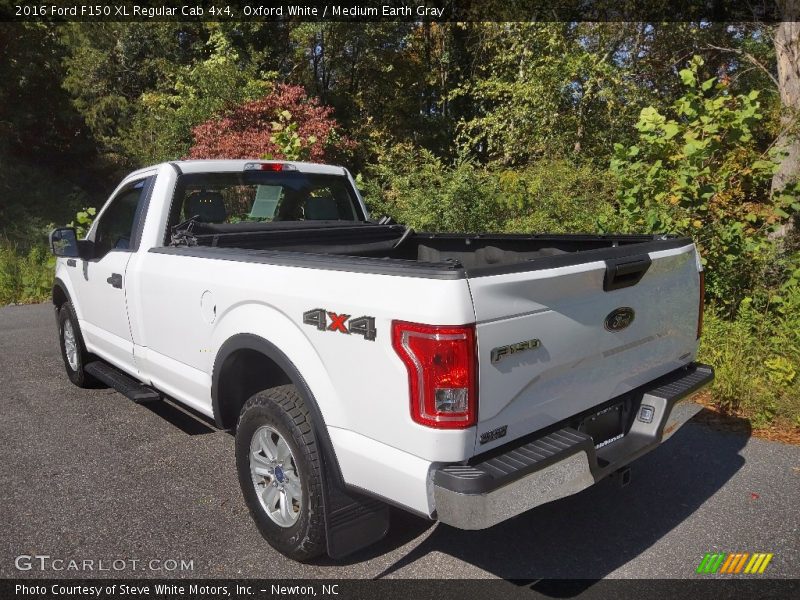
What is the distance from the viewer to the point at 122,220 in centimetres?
479

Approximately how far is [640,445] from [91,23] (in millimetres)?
23906

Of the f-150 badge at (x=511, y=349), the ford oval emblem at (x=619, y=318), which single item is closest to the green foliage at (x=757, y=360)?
the ford oval emblem at (x=619, y=318)

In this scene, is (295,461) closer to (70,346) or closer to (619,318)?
(619,318)

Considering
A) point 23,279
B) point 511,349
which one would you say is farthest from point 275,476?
point 23,279

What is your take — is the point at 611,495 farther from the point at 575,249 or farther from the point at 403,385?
the point at 403,385

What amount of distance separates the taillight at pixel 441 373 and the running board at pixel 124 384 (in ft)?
8.11

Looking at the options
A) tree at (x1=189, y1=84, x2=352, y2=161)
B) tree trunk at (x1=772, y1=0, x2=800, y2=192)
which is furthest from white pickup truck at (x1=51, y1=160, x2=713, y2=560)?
tree at (x1=189, y1=84, x2=352, y2=161)

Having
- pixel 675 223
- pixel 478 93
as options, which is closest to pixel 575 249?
pixel 675 223

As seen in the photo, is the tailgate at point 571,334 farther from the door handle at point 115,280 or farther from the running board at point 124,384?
the door handle at point 115,280

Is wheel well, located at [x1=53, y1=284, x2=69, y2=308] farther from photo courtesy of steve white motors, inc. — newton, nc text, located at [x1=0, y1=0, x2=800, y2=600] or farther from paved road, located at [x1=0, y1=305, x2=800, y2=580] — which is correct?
paved road, located at [x1=0, y1=305, x2=800, y2=580]

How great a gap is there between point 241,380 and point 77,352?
2961 millimetres

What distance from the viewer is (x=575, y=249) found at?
3.89 meters

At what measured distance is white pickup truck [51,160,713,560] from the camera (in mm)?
2238

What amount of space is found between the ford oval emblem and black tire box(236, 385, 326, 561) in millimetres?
1410
